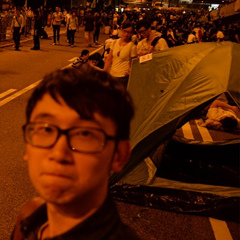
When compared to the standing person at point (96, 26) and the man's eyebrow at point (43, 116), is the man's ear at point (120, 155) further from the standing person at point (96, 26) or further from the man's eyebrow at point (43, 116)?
the standing person at point (96, 26)

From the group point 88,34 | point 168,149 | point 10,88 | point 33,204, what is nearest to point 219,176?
point 168,149

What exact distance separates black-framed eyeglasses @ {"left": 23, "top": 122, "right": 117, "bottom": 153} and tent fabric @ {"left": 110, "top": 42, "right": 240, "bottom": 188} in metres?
3.23

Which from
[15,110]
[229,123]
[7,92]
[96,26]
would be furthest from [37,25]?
[229,123]

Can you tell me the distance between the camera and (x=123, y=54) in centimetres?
645

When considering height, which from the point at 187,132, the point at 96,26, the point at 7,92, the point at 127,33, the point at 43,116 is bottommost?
the point at 187,132

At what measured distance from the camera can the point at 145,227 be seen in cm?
393

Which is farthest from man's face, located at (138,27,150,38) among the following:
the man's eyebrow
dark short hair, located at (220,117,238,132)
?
the man's eyebrow

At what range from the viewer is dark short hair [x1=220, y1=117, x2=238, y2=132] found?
774cm

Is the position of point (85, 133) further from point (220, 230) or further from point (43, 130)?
point (220, 230)

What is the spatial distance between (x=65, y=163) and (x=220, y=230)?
3428 millimetres

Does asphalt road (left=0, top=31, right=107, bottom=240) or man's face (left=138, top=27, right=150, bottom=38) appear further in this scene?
man's face (left=138, top=27, right=150, bottom=38)

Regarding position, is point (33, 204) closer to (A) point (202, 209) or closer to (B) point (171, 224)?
(B) point (171, 224)

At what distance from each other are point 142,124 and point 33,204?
3304 millimetres

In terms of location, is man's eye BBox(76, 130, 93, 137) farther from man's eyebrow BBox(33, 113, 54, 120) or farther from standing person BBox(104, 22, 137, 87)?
standing person BBox(104, 22, 137, 87)
